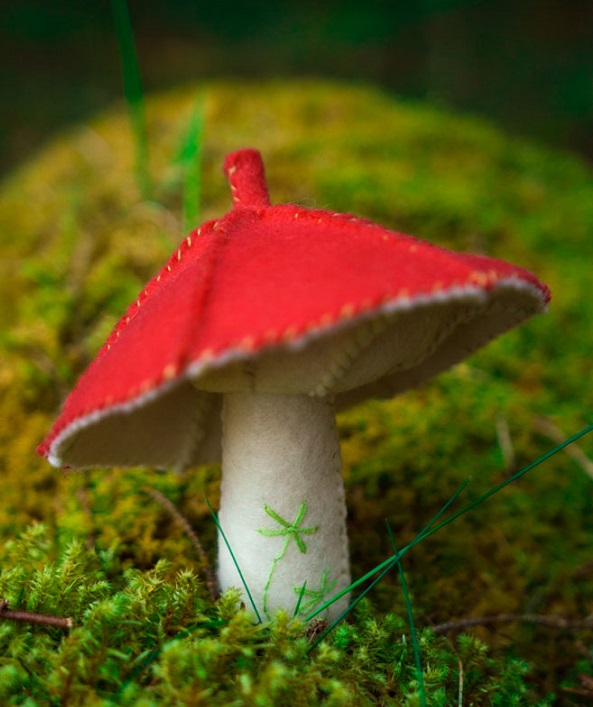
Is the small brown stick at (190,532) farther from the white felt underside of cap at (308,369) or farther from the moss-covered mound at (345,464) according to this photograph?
the white felt underside of cap at (308,369)

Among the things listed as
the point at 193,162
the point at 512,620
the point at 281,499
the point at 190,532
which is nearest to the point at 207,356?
the point at 281,499

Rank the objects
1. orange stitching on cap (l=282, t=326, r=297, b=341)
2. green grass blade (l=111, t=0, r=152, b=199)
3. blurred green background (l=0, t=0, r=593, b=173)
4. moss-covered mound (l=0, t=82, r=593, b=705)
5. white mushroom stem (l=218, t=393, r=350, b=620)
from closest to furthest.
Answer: orange stitching on cap (l=282, t=326, r=297, b=341)
moss-covered mound (l=0, t=82, r=593, b=705)
white mushroom stem (l=218, t=393, r=350, b=620)
green grass blade (l=111, t=0, r=152, b=199)
blurred green background (l=0, t=0, r=593, b=173)

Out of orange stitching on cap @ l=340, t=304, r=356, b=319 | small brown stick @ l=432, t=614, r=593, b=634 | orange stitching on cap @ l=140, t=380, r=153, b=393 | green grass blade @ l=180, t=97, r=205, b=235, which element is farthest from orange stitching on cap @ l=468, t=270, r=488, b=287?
green grass blade @ l=180, t=97, r=205, b=235

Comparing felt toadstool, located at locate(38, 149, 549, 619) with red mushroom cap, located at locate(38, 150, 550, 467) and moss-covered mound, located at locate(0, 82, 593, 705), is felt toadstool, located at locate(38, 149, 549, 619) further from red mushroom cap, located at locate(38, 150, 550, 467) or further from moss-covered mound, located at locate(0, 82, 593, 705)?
moss-covered mound, located at locate(0, 82, 593, 705)

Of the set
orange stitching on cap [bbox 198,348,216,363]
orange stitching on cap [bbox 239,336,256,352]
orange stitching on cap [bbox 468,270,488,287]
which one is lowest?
orange stitching on cap [bbox 198,348,216,363]

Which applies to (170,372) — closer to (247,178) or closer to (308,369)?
(308,369)

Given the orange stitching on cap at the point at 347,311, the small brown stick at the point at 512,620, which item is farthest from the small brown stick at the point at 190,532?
the orange stitching on cap at the point at 347,311
